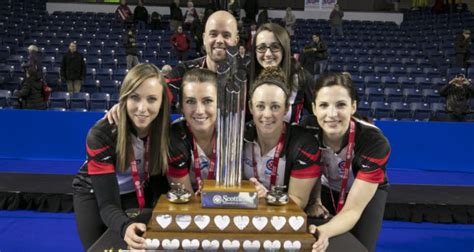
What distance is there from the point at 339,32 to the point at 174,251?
15.9 meters

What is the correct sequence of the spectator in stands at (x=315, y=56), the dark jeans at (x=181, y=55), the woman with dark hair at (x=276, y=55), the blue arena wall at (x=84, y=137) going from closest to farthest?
the woman with dark hair at (x=276, y=55)
the blue arena wall at (x=84, y=137)
the spectator in stands at (x=315, y=56)
the dark jeans at (x=181, y=55)

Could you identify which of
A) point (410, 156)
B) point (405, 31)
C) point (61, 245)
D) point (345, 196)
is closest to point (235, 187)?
point (345, 196)

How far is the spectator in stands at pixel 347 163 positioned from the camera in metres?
2.69

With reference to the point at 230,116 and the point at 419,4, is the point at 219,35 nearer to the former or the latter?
the point at 230,116

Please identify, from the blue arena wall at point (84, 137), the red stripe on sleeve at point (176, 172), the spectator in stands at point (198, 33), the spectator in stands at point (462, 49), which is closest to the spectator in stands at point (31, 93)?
the blue arena wall at point (84, 137)

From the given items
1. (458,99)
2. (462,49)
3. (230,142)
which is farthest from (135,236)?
(462,49)

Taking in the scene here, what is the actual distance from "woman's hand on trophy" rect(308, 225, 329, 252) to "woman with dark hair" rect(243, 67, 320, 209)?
0.40m

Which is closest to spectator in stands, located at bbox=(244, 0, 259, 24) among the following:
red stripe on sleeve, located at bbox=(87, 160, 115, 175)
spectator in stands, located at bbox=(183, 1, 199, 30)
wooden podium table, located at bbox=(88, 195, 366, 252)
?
spectator in stands, located at bbox=(183, 1, 199, 30)

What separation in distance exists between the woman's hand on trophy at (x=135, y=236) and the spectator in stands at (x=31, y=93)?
26.8 ft

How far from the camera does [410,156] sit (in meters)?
8.58

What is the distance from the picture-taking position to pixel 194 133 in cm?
288

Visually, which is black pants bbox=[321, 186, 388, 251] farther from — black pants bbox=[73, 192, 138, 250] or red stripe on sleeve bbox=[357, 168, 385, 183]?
black pants bbox=[73, 192, 138, 250]

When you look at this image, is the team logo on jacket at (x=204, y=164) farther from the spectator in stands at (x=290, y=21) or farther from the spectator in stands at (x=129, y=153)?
the spectator in stands at (x=290, y=21)

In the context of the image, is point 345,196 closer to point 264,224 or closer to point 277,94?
point 277,94
